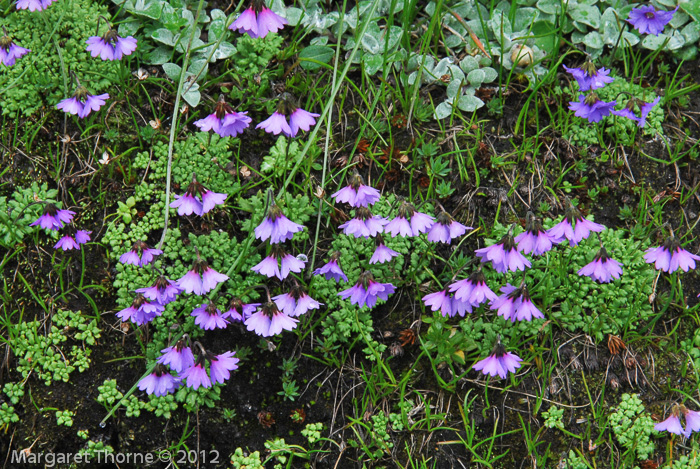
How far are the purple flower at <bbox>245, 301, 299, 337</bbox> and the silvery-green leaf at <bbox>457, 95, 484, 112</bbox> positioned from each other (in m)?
1.84

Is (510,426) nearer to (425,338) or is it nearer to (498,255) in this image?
(425,338)

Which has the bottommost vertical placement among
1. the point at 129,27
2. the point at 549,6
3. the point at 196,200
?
the point at 196,200

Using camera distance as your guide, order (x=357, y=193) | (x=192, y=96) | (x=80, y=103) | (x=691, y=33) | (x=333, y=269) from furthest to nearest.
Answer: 1. (x=691, y=33)
2. (x=192, y=96)
3. (x=80, y=103)
4. (x=333, y=269)
5. (x=357, y=193)

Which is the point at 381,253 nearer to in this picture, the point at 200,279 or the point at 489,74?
the point at 200,279

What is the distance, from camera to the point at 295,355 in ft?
10.00

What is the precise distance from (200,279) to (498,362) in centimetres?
163

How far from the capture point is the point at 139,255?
2.95 m

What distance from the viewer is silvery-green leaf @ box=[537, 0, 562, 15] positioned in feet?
11.8

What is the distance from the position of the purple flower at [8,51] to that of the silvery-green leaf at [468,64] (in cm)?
282

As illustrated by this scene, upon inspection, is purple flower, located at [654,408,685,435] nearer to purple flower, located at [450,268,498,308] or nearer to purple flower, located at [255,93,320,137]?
purple flower, located at [450,268,498,308]

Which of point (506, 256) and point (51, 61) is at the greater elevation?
point (51, 61)

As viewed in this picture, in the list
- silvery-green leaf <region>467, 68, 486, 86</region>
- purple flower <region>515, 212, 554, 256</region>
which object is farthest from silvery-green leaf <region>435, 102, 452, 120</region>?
purple flower <region>515, 212, 554, 256</region>

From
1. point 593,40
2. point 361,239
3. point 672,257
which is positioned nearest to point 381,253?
point 361,239

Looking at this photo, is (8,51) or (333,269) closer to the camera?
(333,269)
